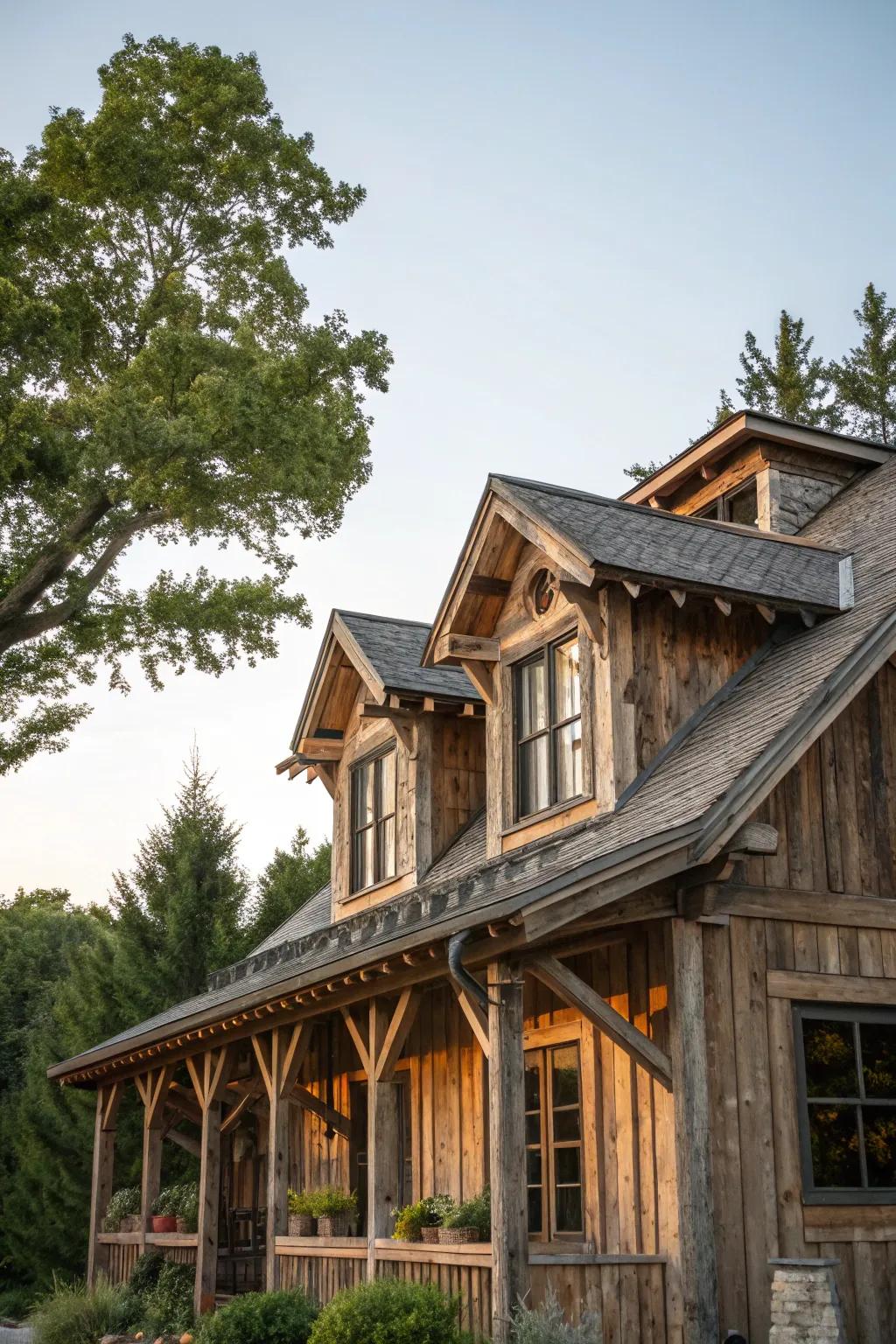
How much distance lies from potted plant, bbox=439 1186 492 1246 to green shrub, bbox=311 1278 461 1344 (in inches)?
18.8

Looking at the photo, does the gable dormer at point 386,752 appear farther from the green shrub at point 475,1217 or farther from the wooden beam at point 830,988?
the wooden beam at point 830,988

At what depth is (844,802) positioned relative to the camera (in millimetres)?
11102

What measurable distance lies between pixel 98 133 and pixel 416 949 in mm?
14141

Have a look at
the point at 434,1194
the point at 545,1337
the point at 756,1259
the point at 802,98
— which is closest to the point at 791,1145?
the point at 756,1259

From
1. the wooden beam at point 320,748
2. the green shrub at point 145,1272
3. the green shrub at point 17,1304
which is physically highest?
the wooden beam at point 320,748

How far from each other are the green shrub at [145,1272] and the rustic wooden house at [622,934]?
9.0 inches

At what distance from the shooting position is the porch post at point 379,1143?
11.9 metres

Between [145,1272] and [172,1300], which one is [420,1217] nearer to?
[172,1300]

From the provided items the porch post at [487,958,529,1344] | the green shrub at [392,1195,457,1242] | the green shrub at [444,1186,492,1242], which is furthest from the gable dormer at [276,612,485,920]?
the porch post at [487,958,529,1344]

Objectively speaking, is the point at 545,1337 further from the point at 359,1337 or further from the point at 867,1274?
the point at 867,1274

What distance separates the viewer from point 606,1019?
9.66m

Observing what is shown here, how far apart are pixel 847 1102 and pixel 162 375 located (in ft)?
43.0

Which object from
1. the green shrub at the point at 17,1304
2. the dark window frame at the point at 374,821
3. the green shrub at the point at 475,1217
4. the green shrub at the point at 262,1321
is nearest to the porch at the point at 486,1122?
the green shrub at the point at 475,1217

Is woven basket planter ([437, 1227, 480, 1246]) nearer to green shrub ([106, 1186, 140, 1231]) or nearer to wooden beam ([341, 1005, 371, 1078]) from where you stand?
wooden beam ([341, 1005, 371, 1078])
